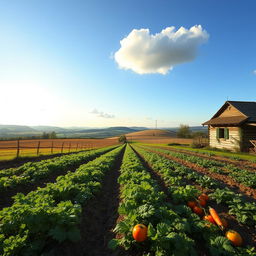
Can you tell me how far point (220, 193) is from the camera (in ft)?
18.3

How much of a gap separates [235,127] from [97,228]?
22651 mm

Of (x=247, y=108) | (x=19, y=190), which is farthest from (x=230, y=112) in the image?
(x=19, y=190)

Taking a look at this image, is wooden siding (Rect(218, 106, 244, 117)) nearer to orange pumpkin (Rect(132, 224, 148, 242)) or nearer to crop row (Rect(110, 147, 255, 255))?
crop row (Rect(110, 147, 255, 255))

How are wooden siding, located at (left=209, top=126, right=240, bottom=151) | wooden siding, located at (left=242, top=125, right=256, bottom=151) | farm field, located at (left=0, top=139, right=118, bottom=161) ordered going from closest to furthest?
1. farm field, located at (left=0, top=139, right=118, bottom=161)
2. wooden siding, located at (left=242, top=125, right=256, bottom=151)
3. wooden siding, located at (left=209, top=126, right=240, bottom=151)

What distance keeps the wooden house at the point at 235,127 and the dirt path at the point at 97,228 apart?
65.5ft

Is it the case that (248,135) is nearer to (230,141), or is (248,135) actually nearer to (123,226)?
(230,141)

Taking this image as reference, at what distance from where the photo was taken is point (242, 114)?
21.2m

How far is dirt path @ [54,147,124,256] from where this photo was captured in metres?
3.58

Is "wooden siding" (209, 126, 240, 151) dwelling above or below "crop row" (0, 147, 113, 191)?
above

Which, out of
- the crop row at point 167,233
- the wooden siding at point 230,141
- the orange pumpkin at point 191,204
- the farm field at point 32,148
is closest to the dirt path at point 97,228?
the crop row at point 167,233

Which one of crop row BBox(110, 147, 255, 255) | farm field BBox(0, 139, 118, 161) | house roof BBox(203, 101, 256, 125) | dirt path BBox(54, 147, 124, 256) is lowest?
farm field BBox(0, 139, 118, 161)

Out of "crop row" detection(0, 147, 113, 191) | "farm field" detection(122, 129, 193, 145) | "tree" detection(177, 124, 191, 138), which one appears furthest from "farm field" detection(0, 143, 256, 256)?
"tree" detection(177, 124, 191, 138)

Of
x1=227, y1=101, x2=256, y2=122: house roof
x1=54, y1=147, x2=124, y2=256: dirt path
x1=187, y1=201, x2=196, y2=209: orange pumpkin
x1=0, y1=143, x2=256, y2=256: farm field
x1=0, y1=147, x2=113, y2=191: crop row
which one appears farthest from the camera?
x1=227, y1=101, x2=256, y2=122: house roof

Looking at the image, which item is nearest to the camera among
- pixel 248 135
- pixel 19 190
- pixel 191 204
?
pixel 191 204
